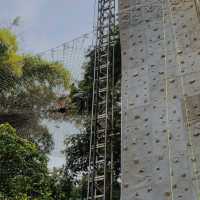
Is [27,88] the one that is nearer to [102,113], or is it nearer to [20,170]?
Result: [20,170]

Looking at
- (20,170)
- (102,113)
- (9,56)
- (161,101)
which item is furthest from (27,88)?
(161,101)

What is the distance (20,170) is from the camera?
20.4 feet

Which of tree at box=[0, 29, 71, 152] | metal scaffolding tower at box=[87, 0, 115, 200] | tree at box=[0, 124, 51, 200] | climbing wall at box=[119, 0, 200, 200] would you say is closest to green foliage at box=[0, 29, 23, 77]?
tree at box=[0, 29, 71, 152]

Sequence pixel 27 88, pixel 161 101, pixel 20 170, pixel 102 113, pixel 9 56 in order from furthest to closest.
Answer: pixel 27 88 < pixel 9 56 < pixel 20 170 < pixel 102 113 < pixel 161 101

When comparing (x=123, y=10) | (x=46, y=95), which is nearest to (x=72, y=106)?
(x=46, y=95)

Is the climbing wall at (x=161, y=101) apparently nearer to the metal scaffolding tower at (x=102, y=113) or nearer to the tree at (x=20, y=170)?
the metal scaffolding tower at (x=102, y=113)

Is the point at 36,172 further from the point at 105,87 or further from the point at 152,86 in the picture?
the point at 152,86

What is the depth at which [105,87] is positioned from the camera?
611 cm

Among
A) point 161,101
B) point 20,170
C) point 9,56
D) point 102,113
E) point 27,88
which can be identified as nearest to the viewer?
point 161,101

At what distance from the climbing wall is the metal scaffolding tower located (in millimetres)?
578

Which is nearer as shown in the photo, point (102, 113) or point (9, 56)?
point (102, 113)

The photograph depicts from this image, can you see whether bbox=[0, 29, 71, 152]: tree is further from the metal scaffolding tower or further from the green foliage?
the metal scaffolding tower

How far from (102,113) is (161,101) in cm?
123

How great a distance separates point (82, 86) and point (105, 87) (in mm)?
2036
